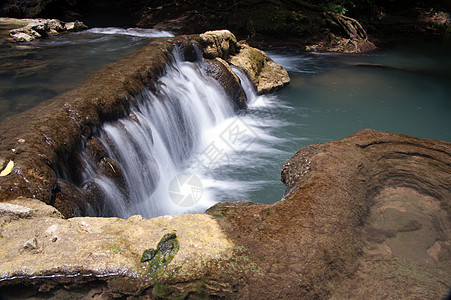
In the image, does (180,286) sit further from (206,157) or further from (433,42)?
(433,42)

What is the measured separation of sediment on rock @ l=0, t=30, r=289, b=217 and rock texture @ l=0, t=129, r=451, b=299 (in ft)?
1.43

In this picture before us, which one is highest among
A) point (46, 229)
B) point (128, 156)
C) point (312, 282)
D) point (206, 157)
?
point (46, 229)

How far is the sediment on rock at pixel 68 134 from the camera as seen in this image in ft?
10.4

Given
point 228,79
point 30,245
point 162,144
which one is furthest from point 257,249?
point 228,79

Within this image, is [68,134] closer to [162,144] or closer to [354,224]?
[162,144]

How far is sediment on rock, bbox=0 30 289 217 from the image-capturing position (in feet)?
10.4

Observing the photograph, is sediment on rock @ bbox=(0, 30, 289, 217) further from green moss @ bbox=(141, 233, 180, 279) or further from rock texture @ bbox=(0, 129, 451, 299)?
green moss @ bbox=(141, 233, 180, 279)

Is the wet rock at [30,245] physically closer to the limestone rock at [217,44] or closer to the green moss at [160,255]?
the green moss at [160,255]

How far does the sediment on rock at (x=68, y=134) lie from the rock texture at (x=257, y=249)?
1.43ft

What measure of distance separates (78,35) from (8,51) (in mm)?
2760

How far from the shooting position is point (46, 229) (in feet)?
8.13

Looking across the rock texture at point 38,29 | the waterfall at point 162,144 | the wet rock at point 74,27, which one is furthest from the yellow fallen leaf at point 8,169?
the wet rock at point 74,27

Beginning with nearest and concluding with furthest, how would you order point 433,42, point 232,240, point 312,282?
point 312,282
point 232,240
point 433,42

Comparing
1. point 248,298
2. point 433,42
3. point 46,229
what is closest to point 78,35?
point 46,229
